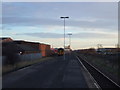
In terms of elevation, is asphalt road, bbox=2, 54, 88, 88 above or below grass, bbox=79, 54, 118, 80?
above

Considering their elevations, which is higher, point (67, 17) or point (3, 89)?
point (67, 17)

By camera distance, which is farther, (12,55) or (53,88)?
(12,55)

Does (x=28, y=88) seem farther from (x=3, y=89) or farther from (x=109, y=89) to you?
(x=109, y=89)

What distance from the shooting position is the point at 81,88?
13617 millimetres

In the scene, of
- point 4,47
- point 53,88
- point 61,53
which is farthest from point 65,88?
point 61,53

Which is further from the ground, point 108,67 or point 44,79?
point 44,79

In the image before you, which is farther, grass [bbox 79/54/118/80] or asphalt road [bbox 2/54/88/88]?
grass [bbox 79/54/118/80]

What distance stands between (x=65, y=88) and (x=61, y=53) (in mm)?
91555

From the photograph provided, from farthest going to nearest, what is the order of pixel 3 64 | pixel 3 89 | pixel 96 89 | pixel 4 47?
pixel 4 47
pixel 3 64
pixel 96 89
pixel 3 89

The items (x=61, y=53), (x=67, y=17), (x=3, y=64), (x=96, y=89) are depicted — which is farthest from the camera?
(x=61, y=53)

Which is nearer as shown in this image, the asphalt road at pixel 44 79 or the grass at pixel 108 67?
the asphalt road at pixel 44 79

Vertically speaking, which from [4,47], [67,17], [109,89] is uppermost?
[67,17]

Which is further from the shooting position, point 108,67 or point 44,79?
point 108,67

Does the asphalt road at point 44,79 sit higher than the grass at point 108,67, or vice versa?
the asphalt road at point 44,79
